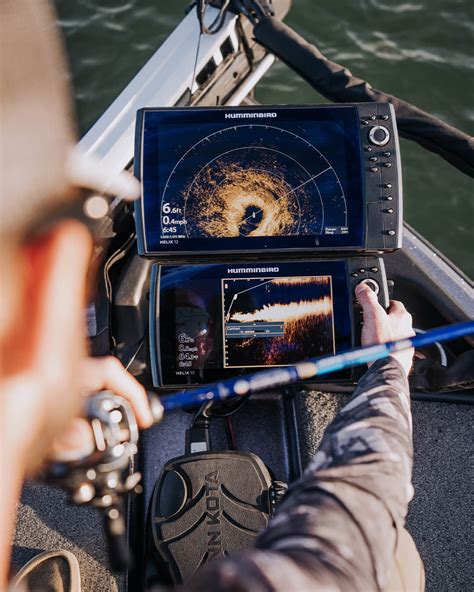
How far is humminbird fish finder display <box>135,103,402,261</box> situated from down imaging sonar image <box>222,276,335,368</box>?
102 mm

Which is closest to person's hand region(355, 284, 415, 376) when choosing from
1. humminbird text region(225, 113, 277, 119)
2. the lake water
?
humminbird text region(225, 113, 277, 119)

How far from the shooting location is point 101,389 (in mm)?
1088

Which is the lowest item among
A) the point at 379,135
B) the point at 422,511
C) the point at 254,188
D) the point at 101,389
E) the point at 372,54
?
the point at 422,511

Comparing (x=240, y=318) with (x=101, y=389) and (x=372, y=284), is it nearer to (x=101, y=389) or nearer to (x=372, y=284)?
(x=372, y=284)

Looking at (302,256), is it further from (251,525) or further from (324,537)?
(324,537)

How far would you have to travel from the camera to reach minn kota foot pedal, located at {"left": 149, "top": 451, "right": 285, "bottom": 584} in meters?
1.46

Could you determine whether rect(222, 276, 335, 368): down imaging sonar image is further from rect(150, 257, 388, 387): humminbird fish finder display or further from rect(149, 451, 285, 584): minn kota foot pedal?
rect(149, 451, 285, 584): minn kota foot pedal

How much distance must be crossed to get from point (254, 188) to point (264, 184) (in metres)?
0.03

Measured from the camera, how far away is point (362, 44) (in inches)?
141

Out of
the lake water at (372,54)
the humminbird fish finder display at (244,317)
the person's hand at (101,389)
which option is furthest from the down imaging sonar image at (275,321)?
the lake water at (372,54)

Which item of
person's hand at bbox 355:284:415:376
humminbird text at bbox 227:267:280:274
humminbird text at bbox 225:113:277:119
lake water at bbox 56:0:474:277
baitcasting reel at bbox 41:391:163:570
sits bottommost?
baitcasting reel at bbox 41:391:163:570

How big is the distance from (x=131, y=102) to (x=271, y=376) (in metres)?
1.30

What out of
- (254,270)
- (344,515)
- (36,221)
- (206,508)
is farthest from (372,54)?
(36,221)

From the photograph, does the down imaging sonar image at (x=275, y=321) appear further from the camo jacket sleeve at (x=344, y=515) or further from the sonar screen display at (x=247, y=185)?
the camo jacket sleeve at (x=344, y=515)
